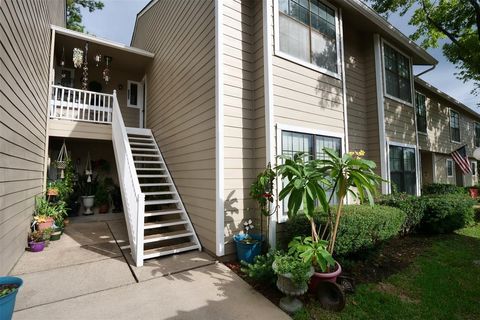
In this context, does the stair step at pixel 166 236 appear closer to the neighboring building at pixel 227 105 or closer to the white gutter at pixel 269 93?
the neighboring building at pixel 227 105

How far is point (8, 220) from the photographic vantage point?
3451 mm

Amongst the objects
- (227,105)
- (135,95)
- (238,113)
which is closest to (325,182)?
(238,113)

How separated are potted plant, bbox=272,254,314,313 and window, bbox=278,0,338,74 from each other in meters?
3.93

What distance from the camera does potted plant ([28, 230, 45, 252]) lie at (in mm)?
4445

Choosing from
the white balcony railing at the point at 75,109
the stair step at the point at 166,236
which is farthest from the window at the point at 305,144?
the white balcony railing at the point at 75,109

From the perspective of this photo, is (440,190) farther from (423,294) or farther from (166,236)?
(166,236)

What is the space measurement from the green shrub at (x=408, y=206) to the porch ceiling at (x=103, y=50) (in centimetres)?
801

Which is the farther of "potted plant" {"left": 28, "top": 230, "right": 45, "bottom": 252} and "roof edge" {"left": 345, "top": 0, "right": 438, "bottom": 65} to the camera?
"roof edge" {"left": 345, "top": 0, "right": 438, "bottom": 65}

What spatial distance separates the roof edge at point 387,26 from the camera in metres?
6.02

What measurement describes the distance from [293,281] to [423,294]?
196cm

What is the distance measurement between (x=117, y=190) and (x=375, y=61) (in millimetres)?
9053

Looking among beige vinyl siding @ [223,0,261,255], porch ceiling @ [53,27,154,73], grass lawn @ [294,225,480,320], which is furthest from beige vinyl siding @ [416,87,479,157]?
porch ceiling @ [53,27,154,73]

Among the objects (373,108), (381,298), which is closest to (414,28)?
(373,108)

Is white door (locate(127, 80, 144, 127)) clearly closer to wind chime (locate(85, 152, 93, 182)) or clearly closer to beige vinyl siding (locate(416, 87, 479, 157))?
wind chime (locate(85, 152, 93, 182))
